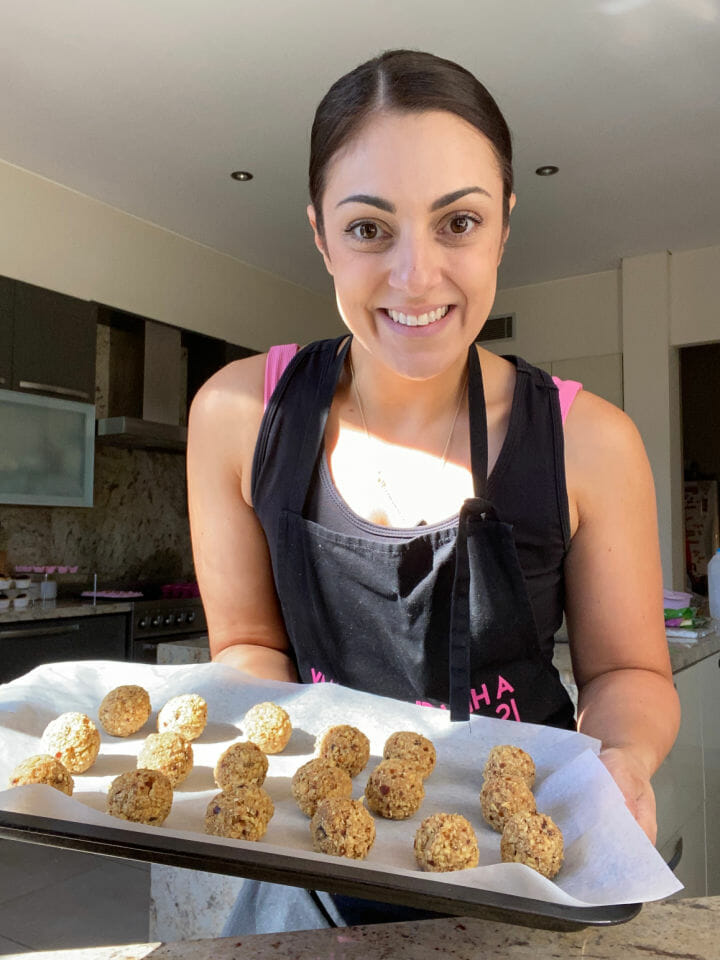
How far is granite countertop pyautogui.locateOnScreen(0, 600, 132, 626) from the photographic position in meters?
3.38

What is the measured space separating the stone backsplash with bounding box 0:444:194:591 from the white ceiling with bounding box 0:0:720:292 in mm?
1430

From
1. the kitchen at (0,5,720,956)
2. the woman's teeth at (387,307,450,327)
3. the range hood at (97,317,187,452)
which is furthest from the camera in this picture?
the range hood at (97,317,187,452)

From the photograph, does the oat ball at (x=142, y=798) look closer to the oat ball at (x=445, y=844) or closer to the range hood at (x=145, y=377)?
the oat ball at (x=445, y=844)

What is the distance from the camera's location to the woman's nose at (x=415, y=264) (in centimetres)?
91

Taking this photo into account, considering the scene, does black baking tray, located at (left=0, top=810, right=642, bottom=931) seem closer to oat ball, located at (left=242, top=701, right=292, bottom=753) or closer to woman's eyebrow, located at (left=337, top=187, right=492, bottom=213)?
oat ball, located at (left=242, top=701, right=292, bottom=753)

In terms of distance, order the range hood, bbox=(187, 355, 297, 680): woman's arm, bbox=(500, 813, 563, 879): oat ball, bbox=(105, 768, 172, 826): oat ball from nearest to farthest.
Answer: bbox=(500, 813, 563, 879): oat ball, bbox=(105, 768, 172, 826): oat ball, bbox=(187, 355, 297, 680): woman's arm, the range hood

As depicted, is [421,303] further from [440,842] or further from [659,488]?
[659,488]

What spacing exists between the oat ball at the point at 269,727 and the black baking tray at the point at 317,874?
0.38 metres

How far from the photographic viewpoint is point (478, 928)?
643 millimetres

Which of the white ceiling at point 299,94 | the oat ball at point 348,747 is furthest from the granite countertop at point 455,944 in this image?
the white ceiling at point 299,94

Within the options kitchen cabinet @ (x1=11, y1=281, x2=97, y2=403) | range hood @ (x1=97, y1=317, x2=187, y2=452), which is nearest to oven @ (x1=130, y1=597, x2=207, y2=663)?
range hood @ (x1=97, y1=317, x2=187, y2=452)

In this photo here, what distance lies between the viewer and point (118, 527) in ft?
15.1

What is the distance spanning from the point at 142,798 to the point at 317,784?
0.20 m

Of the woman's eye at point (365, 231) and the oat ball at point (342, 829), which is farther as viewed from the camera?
the woman's eye at point (365, 231)
